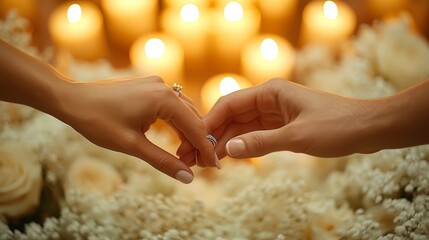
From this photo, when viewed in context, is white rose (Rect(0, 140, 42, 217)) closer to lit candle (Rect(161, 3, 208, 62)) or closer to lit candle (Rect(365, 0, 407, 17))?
lit candle (Rect(161, 3, 208, 62))

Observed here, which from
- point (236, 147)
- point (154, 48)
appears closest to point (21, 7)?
point (154, 48)

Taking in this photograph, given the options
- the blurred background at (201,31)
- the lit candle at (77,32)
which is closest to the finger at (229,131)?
the blurred background at (201,31)

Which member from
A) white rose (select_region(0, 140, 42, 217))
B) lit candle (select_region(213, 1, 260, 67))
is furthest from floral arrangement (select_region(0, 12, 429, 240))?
lit candle (select_region(213, 1, 260, 67))

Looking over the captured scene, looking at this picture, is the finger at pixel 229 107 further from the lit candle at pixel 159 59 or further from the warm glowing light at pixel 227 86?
the lit candle at pixel 159 59

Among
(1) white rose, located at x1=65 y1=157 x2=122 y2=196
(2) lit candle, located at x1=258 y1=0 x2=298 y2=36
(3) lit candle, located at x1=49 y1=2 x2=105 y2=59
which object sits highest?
(2) lit candle, located at x1=258 y1=0 x2=298 y2=36

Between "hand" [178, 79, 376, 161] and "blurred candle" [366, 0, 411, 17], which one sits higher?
"blurred candle" [366, 0, 411, 17]

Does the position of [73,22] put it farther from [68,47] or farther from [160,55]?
[160,55]

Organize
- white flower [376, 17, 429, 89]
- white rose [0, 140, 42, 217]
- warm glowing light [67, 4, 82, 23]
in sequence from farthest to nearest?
warm glowing light [67, 4, 82, 23] → white flower [376, 17, 429, 89] → white rose [0, 140, 42, 217]
